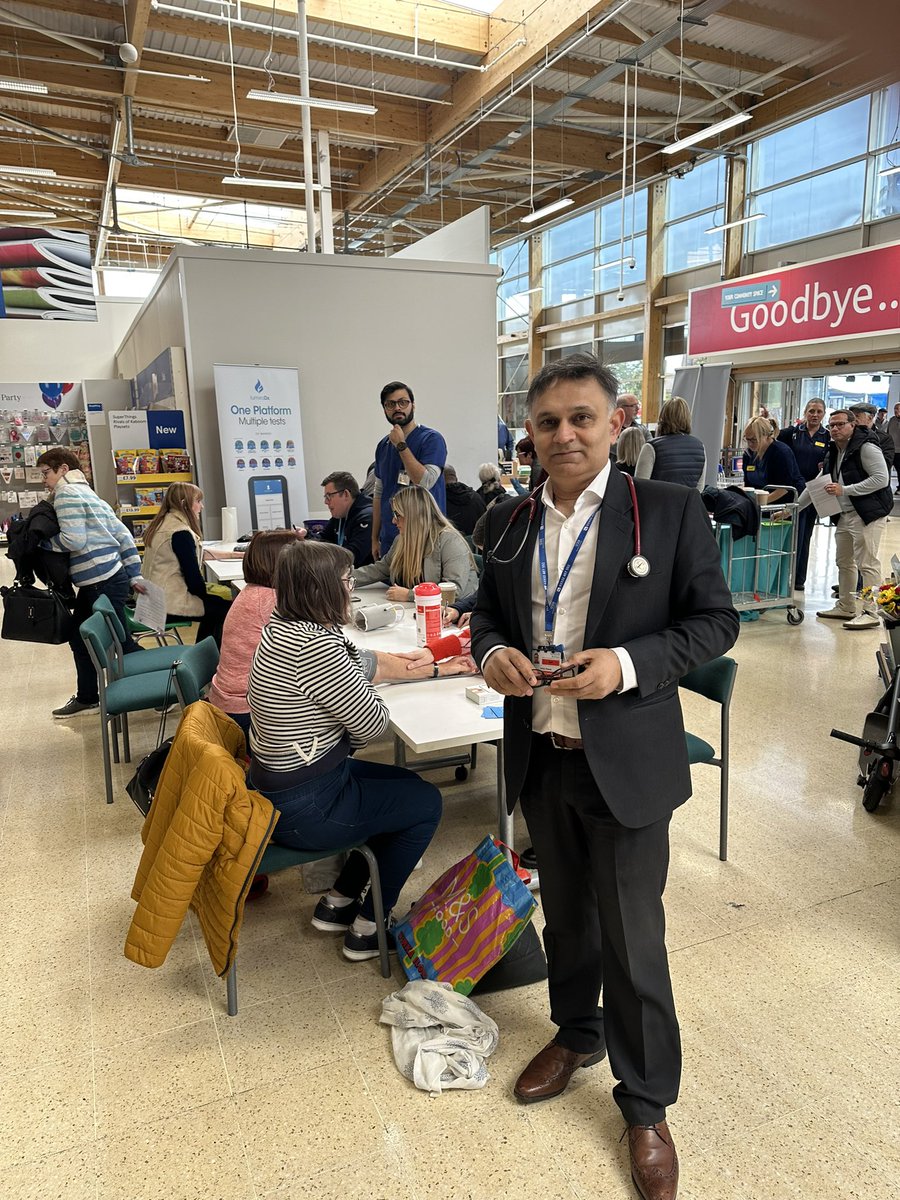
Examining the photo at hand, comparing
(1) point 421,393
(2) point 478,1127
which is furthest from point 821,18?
(1) point 421,393

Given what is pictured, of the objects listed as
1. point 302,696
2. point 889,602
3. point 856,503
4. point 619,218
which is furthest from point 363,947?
point 619,218

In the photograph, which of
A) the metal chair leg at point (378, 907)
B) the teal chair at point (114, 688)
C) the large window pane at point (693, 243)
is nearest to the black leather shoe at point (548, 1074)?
the metal chair leg at point (378, 907)

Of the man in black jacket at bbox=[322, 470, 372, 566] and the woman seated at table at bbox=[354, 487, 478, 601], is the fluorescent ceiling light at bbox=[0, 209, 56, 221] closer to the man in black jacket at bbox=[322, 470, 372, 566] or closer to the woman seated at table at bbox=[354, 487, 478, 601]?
the man in black jacket at bbox=[322, 470, 372, 566]

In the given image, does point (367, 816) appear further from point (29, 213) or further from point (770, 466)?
point (29, 213)

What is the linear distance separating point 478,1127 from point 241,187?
13686 millimetres

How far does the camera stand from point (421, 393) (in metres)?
8.02

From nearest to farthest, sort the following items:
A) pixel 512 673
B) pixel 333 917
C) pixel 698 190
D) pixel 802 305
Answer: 1. pixel 512 673
2. pixel 333 917
3. pixel 802 305
4. pixel 698 190

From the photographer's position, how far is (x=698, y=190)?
526 inches

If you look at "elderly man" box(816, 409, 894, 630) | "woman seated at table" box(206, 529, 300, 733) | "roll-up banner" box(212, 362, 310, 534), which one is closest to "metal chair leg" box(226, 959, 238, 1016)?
"woman seated at table" box(206, 529, 300, 733)

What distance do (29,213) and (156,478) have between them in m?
10.9

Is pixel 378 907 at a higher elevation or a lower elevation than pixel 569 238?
lower

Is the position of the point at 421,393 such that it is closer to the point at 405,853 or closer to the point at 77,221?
the point at 405,853

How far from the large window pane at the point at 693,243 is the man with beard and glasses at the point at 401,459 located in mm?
10614

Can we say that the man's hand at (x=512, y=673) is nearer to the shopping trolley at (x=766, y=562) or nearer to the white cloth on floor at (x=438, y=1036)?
the white cloth on floor at (x=438, y=1036)
